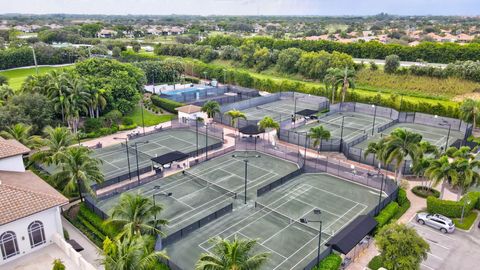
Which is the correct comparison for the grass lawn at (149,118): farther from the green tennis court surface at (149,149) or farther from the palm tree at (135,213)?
the palm tree at (135,213)

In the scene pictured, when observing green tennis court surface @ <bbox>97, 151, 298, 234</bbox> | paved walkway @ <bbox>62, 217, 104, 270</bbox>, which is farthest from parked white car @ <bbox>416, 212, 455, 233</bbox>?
paved walkway @ <bbox>62, 217, 104, 270</bbox>

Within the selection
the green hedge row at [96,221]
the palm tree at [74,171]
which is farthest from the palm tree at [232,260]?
the palm tree at [74,171]

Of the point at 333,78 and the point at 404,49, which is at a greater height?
the point at 404,49

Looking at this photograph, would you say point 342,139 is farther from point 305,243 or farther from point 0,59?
point 0,59

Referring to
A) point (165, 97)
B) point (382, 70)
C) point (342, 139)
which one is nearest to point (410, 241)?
point (342, 139)

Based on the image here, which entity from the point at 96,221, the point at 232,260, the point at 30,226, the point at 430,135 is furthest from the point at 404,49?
the point at 30,226

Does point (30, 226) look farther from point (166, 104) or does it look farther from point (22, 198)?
point (166, 104)
